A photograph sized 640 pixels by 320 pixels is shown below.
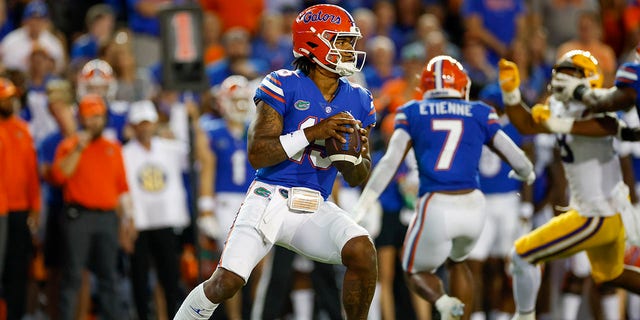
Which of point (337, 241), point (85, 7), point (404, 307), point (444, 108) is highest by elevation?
point (85, 7)

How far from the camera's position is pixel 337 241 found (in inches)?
244

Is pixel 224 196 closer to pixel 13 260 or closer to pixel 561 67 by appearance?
pixel 13 260

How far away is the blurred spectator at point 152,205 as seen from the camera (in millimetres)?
9844

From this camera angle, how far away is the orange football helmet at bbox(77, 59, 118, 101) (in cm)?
999

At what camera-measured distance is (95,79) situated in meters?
9.98

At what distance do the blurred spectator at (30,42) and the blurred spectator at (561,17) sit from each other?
5227mm

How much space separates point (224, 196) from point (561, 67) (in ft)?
11.6

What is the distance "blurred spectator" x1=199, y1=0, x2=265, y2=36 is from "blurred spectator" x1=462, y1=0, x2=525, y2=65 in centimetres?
236

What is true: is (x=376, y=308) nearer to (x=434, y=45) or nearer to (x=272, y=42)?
(x=434, y=45)

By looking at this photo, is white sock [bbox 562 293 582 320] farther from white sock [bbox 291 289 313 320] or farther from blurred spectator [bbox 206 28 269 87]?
blurred spectator [bbox 206 28 269 87]

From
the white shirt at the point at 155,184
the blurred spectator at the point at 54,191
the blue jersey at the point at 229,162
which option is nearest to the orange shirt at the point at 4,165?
the blurred spectator at the point at 54,191

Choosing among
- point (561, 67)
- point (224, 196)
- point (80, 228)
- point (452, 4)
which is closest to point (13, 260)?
point (80, 228)

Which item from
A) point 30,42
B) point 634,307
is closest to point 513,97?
point 634,307

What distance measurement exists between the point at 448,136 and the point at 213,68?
15.3 feet
